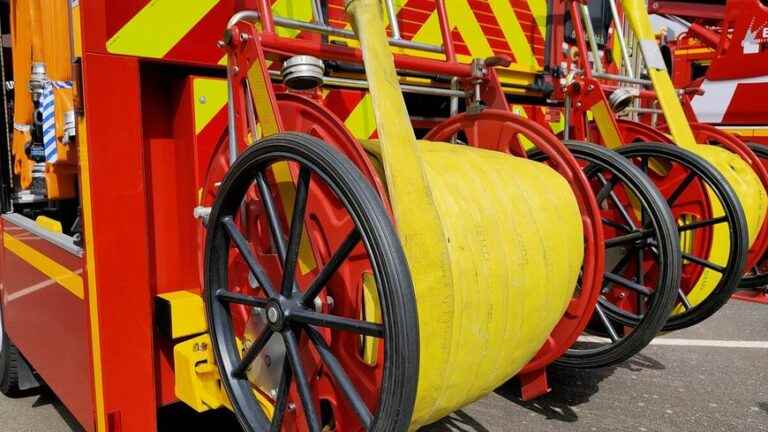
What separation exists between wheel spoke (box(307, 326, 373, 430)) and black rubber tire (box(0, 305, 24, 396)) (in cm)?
228

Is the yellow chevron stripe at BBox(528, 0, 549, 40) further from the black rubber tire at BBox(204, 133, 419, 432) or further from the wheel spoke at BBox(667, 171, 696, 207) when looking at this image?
the black rubber tire at BBox(204, 133, 419, 432)

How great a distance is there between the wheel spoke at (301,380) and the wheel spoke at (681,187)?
196 centimetres

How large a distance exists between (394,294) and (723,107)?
5.22 meters

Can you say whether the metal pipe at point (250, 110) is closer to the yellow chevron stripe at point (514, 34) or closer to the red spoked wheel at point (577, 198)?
the red spoked wheel at point (577, 198)

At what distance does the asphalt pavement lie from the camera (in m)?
2.67

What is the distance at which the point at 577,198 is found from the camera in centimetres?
208

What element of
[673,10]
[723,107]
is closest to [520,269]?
[723,107]

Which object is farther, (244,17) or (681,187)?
(681,187)

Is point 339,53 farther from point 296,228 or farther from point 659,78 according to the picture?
point 659,78

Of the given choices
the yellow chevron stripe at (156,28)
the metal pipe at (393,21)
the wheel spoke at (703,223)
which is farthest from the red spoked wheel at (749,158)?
the yellow chevron stripe at (156,28)

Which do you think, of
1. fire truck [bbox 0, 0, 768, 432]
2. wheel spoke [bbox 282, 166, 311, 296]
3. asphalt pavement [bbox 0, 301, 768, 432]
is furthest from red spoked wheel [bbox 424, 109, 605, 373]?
wheel spoke [bbox 282, 166, 311, 296]

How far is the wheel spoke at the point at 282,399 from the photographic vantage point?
1.50 metres

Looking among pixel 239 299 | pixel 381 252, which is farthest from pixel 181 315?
pixel 381 252

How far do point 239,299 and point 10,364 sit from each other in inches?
82.8
